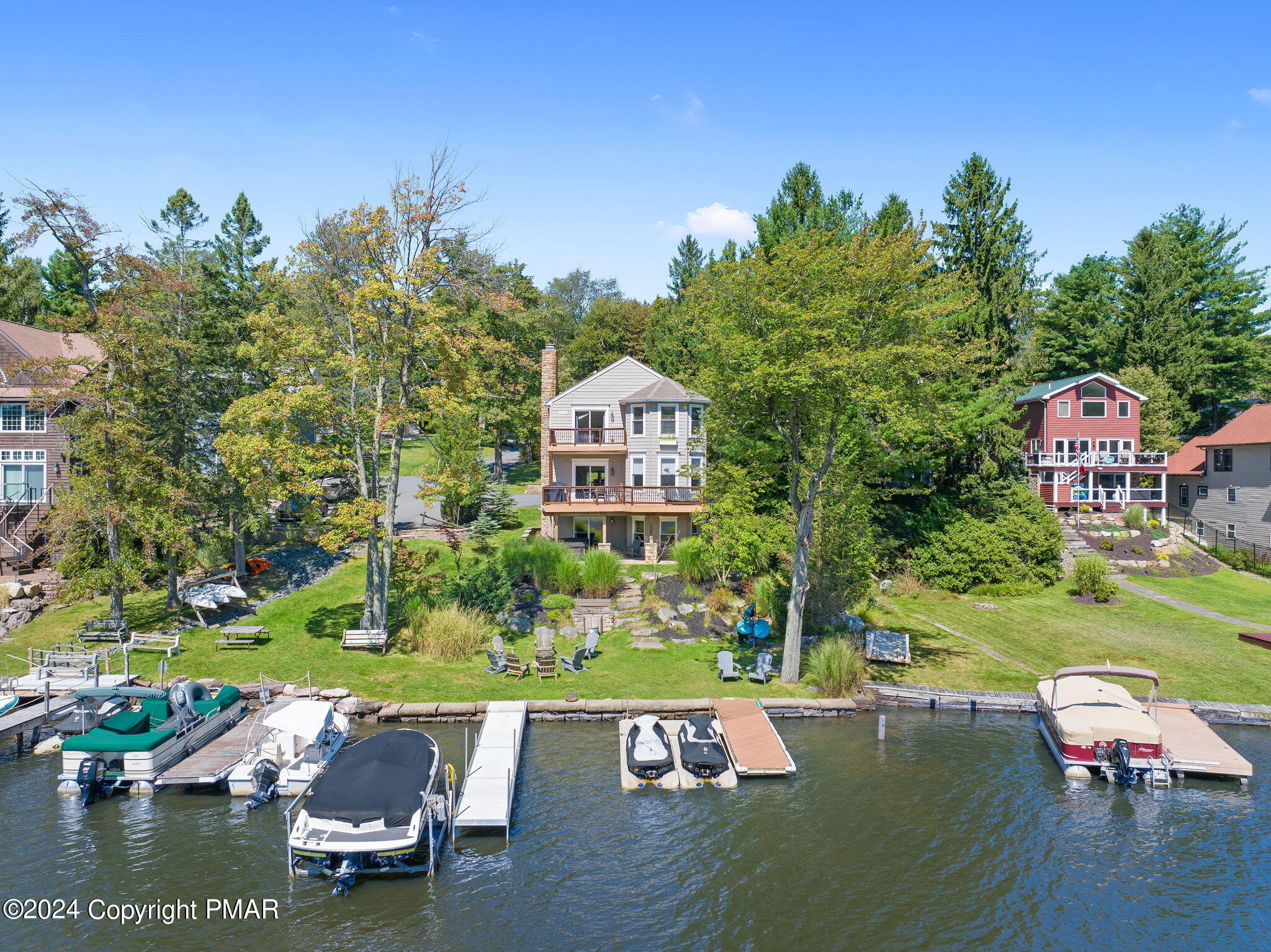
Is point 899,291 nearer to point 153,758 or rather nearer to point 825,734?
point 825,734

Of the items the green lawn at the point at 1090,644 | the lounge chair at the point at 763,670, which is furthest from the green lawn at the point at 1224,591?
the lounge chair at the point at 763,670

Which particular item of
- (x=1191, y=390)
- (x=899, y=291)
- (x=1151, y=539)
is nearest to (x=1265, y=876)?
(x=899, y=291)

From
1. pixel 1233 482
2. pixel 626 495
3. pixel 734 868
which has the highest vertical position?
pixel 1233 482

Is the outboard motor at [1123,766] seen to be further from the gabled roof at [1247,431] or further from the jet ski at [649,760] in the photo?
the gabled roof at [1247,431]

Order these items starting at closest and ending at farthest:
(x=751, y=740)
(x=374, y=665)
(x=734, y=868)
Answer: (x=734, y=868)
(x=751, y=740)
(x=374, y=665)

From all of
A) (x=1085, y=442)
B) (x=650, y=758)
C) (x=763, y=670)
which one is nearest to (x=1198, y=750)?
(x=763, y=670)

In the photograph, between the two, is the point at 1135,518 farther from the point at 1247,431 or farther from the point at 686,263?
the point at 686,263
